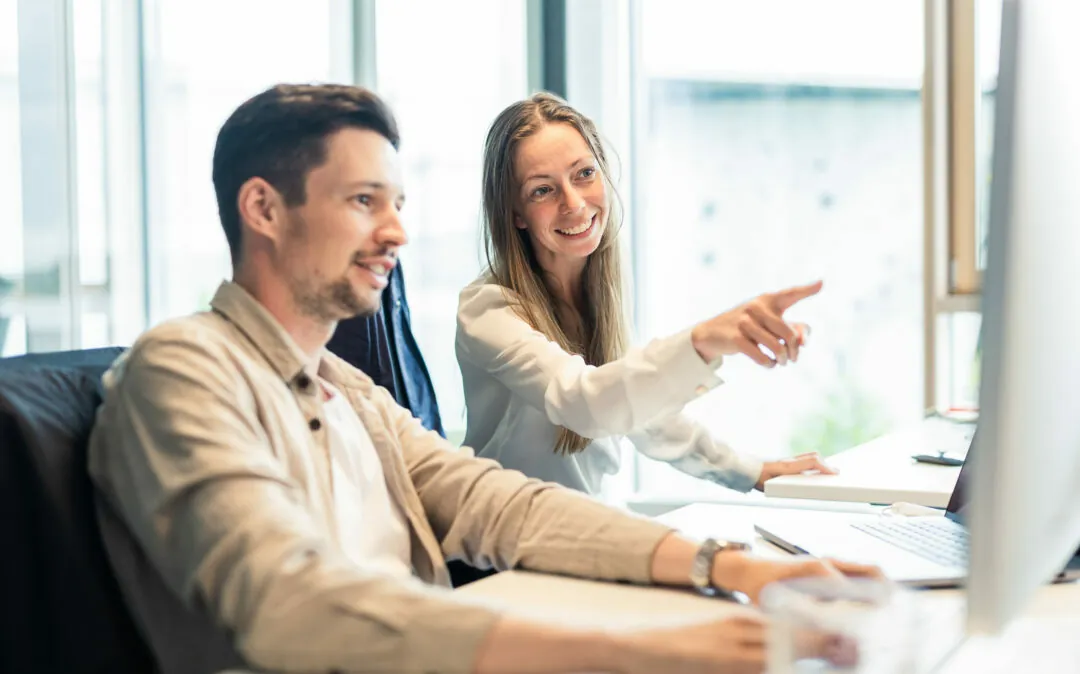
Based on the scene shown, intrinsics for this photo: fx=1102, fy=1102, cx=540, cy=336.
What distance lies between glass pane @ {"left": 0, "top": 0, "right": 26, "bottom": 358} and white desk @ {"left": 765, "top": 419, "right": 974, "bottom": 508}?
1750mm

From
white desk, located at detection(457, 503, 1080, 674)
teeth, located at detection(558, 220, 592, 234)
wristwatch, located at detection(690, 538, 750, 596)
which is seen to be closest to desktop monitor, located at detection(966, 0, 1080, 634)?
white desk, located at detection(457, 503, 1080, 674)

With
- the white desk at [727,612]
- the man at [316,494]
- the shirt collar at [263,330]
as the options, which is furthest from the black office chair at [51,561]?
the white desk at [727,612]

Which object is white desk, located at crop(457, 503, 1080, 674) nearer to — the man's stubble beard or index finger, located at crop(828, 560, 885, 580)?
index finger, located at crop(828, 560, 885, 580)

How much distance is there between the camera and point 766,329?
4.48 ft

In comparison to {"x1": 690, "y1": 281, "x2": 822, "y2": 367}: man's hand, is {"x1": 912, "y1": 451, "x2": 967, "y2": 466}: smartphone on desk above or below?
below

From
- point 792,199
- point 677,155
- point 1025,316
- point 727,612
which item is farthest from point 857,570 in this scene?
point 677,155

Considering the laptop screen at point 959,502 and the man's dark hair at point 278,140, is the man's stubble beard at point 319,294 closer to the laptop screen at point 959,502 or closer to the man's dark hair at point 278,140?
the man's dark hair at point 278,140

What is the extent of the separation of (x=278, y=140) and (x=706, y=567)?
2.13 feet

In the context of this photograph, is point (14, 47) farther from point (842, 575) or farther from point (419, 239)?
point (842, 575)

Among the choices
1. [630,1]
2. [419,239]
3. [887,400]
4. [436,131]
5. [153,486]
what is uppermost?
[630,1]

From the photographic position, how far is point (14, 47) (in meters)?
2.49

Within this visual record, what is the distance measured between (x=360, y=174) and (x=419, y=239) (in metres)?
2.44

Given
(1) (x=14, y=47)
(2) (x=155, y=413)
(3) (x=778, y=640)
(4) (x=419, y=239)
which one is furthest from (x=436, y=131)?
(3) (x=778, y=640)

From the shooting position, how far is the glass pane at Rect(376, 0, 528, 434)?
361 cm
